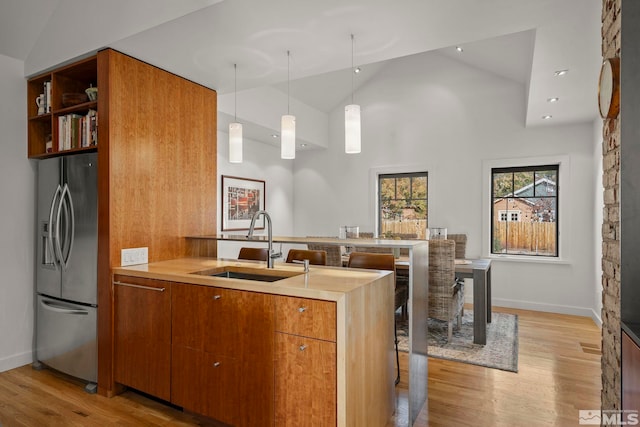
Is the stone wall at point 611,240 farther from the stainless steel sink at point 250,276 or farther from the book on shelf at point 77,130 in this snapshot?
the book on shelf at point 77,130

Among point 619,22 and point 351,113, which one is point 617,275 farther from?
point 351,113

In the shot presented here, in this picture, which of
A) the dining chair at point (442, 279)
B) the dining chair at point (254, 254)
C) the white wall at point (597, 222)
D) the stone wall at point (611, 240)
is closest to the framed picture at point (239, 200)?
the dining chair at point (254, 254)

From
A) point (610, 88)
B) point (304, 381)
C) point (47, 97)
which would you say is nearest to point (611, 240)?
point (610, 88)

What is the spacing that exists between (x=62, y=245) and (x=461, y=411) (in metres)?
3.14

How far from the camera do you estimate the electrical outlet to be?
2.68 metres

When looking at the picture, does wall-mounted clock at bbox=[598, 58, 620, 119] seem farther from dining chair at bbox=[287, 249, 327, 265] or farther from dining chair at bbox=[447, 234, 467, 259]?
dining chair at bbox=[447, 234, 467, 259]

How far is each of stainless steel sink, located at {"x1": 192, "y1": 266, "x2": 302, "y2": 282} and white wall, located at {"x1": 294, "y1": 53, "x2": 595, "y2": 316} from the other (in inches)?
147

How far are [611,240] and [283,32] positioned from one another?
2.16 metres

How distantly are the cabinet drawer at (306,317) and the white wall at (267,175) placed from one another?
358 centimetres

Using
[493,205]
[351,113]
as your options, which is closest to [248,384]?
[351,113]

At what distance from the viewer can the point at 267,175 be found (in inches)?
248

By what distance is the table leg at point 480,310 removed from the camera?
365 cm

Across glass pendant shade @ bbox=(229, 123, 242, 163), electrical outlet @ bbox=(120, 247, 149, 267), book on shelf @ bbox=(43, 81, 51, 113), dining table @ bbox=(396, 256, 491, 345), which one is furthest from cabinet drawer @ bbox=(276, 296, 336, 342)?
book on shelf @ bbox=(43, 81, 51, 113)

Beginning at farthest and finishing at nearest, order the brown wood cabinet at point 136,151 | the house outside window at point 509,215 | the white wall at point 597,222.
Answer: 1. the house outside window at point 509,215
2. the white wall at point 597,222
3. the brown wood cabinet at point 136,151
